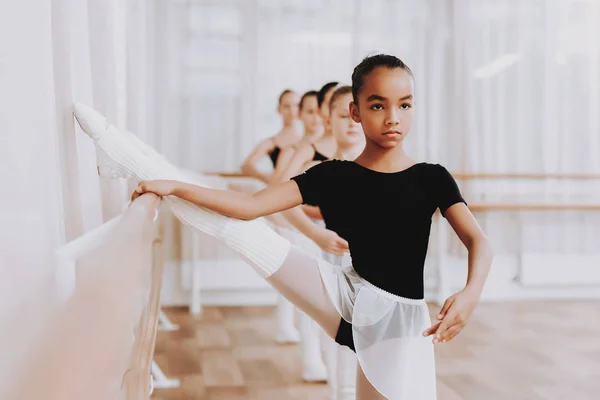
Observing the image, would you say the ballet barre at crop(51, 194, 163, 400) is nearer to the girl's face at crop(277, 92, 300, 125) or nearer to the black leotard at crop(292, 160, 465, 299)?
the black leotard at crop(292, 160, 465, 299)

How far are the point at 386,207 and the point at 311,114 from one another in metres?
2.00

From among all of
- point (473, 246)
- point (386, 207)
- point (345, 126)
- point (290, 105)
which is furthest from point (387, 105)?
point (290, 105)

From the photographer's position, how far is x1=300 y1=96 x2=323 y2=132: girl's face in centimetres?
338

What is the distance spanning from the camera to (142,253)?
3.35 feet

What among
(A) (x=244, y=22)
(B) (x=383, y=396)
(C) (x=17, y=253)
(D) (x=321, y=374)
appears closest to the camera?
(C) (x=17, y=253)

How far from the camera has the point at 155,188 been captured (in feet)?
4.36

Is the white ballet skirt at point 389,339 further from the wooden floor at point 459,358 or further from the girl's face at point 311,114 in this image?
the girl's face at point 311,114

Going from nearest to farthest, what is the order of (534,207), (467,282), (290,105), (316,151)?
(467,282), (316,151), (290,105), (534,207)

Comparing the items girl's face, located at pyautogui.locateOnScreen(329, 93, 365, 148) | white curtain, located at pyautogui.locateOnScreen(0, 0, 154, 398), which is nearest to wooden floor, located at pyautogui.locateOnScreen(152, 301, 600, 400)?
girl's face, located at pyautogui.locateOnScreen(329, 93, 365, 148)

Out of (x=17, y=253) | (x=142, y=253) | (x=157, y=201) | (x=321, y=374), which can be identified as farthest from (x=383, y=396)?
(x=321, y=374)

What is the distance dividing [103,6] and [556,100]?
396cm

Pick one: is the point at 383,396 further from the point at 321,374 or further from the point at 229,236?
the point at 321,374

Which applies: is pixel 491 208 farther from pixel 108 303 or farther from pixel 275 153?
pixel 108 303

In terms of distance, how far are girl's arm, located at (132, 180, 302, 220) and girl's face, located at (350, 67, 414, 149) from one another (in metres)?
0.19
